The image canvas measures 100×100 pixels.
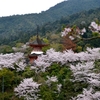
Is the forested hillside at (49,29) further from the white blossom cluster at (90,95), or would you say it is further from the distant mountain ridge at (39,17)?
the white blossom cluster at (90,95)

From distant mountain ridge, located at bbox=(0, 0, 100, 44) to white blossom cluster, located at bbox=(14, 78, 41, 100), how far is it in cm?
8800

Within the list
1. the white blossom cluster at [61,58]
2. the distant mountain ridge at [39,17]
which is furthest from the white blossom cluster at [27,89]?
the distant mountain ridge at [39,17]

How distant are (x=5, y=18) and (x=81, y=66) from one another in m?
129

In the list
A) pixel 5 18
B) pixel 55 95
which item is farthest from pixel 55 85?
pixel 5 18

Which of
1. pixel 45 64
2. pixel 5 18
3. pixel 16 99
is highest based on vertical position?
pixel 5 18

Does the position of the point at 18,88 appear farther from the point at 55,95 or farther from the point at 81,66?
the point at 81,66

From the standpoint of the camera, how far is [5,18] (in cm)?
14150

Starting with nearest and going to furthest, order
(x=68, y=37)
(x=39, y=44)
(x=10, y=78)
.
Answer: (x=68, y=37)
(x=10, y=78)
(x=39, y=44)

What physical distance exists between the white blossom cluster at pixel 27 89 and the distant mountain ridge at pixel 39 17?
8800cm

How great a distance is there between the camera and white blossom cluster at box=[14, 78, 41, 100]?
16.5 meters

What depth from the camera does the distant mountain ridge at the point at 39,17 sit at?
11672 centimetres

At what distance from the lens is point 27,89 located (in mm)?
16828

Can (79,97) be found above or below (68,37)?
below

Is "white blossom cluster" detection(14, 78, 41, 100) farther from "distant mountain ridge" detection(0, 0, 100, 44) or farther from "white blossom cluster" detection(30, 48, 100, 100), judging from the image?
"distant mountain ridge" detection(0, 0, 100, 44)
